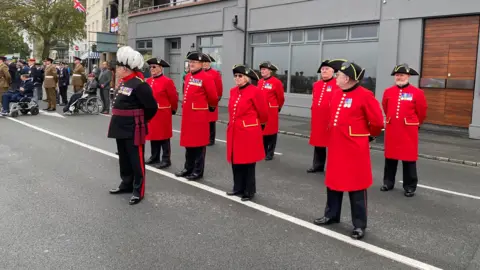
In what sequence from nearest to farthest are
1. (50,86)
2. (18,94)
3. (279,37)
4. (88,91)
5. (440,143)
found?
1. (440,143)
2. (18,94)
3. (88,91)
4. (50,86)
5. (279,37)

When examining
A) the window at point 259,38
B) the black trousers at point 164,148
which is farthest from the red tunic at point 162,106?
the window at point 259,38

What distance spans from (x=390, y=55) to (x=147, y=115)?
1057cm

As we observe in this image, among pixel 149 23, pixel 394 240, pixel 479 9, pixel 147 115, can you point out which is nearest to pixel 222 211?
pixel 147 115

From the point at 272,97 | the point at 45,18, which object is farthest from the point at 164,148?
the point at 45,18

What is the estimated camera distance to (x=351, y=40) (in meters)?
15.7

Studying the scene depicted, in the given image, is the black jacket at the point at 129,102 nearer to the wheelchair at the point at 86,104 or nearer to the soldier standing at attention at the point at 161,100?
the soldier standing at attention at the point at 161,100

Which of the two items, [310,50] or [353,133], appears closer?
[353,133]

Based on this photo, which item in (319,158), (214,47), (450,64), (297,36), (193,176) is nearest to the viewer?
(193,176)

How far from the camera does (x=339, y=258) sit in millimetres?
4207

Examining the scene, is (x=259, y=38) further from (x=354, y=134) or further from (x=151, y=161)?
(x=354, y=134)

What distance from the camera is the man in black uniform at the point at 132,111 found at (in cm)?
568

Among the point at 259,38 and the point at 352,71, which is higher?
the point at 259,38

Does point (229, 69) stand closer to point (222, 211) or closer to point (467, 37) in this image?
point (467, 37)

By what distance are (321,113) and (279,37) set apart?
11.1 m
